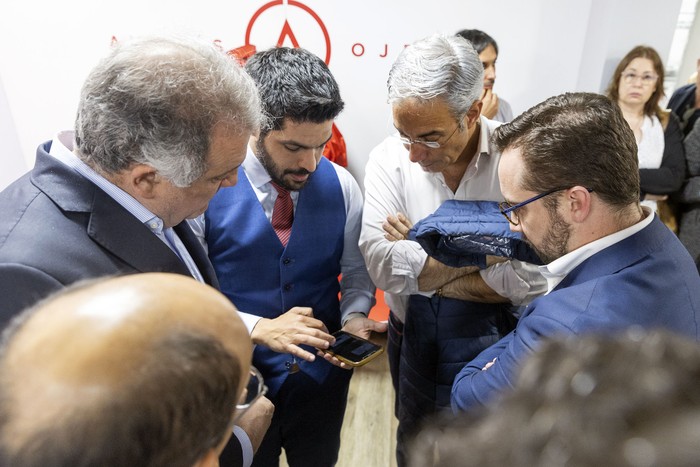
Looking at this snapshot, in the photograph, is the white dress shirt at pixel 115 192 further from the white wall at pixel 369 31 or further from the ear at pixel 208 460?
the white wall at pixel 369 31

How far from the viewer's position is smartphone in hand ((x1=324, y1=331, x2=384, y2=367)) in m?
1.67

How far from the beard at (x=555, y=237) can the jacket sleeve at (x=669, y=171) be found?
7.55 feet

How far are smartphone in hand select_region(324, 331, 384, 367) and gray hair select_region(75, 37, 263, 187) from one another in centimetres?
82

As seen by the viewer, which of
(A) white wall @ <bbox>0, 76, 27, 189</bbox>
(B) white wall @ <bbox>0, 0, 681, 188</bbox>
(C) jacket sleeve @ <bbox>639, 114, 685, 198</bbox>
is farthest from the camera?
(A) white wall @ <bbox>0, 76, 27, 189</bbox>

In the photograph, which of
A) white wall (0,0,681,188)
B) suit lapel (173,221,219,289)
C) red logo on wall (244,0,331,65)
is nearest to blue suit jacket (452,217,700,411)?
suit lapel (173,221,219,289)

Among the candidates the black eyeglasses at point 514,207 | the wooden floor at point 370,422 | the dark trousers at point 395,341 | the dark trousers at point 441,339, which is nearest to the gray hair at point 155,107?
the black eyeglasses at point 514,207

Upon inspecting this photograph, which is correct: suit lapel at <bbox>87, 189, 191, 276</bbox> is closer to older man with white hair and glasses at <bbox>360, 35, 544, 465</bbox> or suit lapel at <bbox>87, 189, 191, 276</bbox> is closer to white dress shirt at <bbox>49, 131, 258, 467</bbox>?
white dress shirt at <bbox>49, 131, 258, 467</bbox>

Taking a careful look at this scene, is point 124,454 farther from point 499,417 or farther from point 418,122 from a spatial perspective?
point 418,122

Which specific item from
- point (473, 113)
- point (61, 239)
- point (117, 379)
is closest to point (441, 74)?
point (473, 113)

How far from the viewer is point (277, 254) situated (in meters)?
1.73

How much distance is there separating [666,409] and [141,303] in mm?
545

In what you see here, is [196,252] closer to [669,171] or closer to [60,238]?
[60,238]

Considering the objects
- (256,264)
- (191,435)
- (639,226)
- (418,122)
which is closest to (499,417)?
(191,435)

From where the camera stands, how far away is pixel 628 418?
1.19 ft
